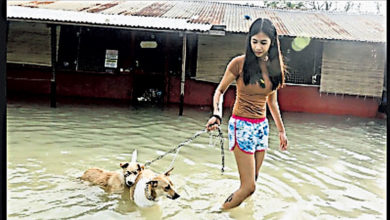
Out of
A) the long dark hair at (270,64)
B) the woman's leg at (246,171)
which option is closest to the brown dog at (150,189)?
the woman's leg at (246,171)

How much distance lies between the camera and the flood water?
13.0 feet

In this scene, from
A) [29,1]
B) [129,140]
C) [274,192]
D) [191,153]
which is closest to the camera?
[274,192]

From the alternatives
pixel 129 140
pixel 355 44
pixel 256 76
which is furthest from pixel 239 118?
pixel 355 44

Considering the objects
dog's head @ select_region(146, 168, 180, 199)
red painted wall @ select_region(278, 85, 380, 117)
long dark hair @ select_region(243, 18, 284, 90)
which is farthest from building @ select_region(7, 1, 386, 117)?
long dark hair @ select_region(243, 18, 284, 90)

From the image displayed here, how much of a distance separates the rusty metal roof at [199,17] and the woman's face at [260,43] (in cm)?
608

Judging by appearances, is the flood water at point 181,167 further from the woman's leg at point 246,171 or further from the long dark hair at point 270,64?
the long dark hair at point 270,64

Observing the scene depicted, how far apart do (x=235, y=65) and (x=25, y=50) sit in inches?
389

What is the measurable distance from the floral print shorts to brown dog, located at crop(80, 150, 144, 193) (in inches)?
47.2

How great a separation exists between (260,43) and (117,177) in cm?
227

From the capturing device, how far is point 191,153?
638cm

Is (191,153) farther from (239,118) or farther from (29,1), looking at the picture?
(29,1)

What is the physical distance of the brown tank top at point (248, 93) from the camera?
3.41 meters

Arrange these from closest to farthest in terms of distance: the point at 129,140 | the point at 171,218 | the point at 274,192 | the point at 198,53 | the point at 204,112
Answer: the point at 171,218
the point at 274,192
the point at 129,140
the point at 204,112
the point at 198,53

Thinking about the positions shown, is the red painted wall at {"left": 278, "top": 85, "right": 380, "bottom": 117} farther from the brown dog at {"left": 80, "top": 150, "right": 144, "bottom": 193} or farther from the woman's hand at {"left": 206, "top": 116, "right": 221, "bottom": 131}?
the woman's hand at {"left": 206, "top": 116, "right": 221, "bottom": 131}
